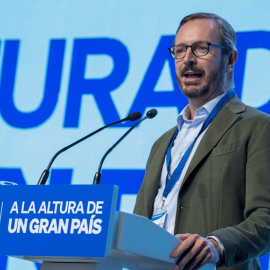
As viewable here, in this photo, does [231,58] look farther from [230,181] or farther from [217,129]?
[230,181]

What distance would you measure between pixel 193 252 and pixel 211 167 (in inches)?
23.3

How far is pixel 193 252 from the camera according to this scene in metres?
1.78

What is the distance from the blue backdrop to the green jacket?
136 centimetres

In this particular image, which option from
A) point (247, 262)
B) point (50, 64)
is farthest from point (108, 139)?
point (247, 262)

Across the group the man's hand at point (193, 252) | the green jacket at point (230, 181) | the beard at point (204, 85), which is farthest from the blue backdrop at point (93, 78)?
the man's hand at point (193, 252)

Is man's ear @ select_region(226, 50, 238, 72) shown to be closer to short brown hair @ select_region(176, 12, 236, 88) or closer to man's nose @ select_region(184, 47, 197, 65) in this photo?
short brown hair @ select_region(176, 12, 236, 88)

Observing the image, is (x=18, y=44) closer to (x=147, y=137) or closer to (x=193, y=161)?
(x=147, y=137)

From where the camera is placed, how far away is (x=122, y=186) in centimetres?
386

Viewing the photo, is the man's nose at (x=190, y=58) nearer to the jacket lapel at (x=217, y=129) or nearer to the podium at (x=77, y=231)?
the jacket lapel at (x=217, y=129)

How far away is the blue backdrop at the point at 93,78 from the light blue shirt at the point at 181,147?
3.81 feet

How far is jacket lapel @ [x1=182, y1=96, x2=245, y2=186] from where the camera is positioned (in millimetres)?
2340

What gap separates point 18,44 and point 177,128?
80.9 inches

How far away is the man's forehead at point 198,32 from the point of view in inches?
103

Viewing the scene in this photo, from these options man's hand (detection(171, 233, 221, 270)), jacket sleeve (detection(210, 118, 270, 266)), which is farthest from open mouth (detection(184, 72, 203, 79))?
man's hand (detection(171, 233, 221, 270))
